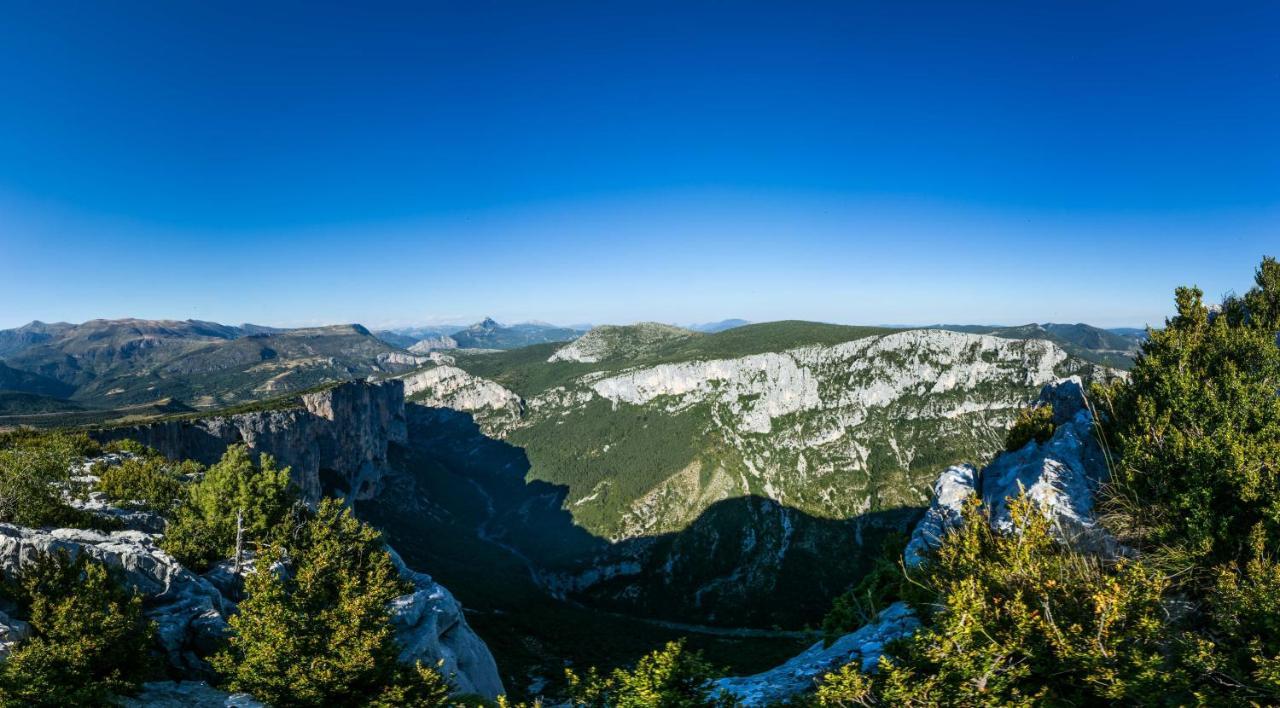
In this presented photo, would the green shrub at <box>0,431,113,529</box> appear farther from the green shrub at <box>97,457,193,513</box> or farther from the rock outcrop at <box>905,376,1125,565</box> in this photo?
the rock outcrop at <box>905,376,1125,565</box>

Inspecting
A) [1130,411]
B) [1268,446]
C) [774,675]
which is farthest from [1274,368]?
[774,675]

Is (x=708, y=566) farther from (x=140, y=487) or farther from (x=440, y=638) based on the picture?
(x=140, y=487)

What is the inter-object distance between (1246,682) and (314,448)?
177 metres

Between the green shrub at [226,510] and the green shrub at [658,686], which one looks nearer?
the green shrub at [658,686]

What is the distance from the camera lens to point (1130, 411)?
1216 inches

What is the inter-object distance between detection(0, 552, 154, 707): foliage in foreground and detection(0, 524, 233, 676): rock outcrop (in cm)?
229

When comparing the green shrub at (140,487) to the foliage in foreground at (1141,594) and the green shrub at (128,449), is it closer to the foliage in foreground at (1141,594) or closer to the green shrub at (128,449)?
the green shrub at (128,449)

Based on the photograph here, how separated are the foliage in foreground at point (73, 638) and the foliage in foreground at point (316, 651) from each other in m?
3.75

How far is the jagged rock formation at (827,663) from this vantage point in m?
21.1

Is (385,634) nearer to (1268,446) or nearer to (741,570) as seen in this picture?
(1268,446)

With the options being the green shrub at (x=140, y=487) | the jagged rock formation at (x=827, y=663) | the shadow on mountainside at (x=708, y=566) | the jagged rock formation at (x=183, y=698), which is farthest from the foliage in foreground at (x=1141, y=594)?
the shadow on mountainside at (x=708, y=566)

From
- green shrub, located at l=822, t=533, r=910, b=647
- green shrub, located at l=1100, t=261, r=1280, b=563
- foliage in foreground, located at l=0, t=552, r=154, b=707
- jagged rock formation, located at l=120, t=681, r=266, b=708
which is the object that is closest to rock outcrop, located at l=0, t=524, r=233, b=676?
foliage in foreground, located at l=0, t=552, r=154, b=707

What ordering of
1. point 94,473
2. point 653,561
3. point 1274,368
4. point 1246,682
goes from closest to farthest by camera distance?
point 1246,682 < point 1274,368 < point 94,473 < point 653,561

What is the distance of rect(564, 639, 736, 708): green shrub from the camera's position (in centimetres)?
1549
